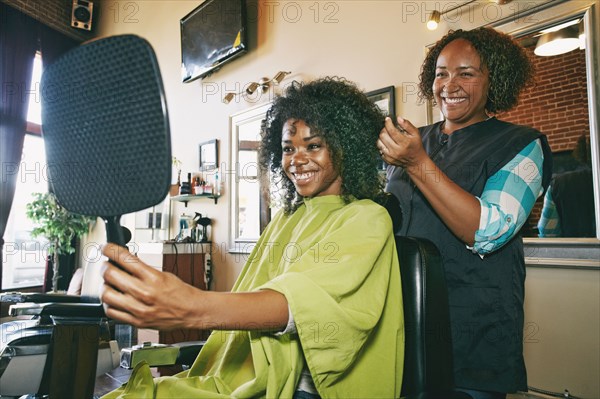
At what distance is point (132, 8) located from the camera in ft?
18.4

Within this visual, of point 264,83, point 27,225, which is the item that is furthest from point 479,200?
point 27,225

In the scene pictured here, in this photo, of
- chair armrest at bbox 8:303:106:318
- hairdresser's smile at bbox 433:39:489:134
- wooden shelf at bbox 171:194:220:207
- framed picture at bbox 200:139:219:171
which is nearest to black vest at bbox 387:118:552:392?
hairdresser's smile at bbox 433:39:489:134

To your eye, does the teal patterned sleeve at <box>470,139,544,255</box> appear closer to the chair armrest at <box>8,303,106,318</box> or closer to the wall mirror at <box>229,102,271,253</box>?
the chair armrest at <box>8,303,106,318</box>

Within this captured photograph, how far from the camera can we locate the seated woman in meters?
0.64

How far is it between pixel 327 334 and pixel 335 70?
9.09ft

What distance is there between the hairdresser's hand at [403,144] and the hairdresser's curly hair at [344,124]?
18 cm

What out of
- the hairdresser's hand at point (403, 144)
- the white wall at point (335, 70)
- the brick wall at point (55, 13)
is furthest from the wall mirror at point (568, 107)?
the brick wall at point (55, 13)

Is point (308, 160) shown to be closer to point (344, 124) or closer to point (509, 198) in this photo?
point (344, 124)

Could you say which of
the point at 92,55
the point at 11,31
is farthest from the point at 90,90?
the point at 11,31

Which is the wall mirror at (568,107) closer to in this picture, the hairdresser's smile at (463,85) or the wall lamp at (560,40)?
the wall lamp at (560,40)

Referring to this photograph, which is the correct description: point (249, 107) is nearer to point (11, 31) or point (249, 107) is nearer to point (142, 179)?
point (11, 31)

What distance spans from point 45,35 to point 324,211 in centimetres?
564

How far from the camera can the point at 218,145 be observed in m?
4.37

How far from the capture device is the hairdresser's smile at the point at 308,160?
129cm
